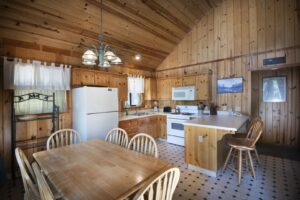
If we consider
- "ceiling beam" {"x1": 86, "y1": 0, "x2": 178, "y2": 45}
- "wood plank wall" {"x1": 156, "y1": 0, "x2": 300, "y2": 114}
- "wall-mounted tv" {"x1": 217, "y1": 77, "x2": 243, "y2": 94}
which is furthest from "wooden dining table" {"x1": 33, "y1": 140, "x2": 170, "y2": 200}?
"wood plank wall" {"x1": 156, "y1": 0, "x2": 300, "y2": 114}

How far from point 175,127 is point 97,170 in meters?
3.10

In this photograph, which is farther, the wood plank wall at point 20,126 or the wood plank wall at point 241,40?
the wood plank wall at point 241,40

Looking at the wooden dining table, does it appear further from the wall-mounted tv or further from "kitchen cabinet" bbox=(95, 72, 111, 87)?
the wall-mounted tv

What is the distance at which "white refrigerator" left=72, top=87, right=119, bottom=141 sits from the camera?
289 cm

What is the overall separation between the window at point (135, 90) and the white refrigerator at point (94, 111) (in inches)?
52.5

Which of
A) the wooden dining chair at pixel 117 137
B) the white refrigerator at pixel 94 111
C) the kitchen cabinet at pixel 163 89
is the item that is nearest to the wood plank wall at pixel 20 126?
the white refrigerator at pixel 94 111

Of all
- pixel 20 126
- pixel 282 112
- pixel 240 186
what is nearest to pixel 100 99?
pixel 20 126

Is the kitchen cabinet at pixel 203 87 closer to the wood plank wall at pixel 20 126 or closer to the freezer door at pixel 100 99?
the freezer door at pixel 100 99

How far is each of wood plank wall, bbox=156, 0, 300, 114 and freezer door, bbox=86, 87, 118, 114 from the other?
2.52 metres

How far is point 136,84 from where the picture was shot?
15.6 feet

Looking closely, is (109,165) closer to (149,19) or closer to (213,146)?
(213,146)

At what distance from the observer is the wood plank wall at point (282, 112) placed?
4074 millimetres

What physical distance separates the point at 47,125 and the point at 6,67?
1.21 meters

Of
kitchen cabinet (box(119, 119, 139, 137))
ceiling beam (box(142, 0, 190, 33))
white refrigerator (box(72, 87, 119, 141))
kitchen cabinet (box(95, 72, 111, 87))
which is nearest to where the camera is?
white refrigerator (box(72, 87, 119, 141))
